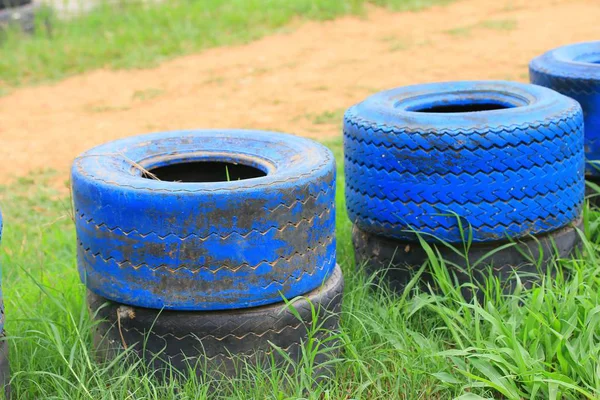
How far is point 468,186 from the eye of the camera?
2.97m

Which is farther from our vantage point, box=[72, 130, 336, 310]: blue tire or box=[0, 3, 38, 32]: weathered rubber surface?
box=[0, 3, 38, 32]: weathered rubber surface

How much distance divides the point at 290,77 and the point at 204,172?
4608mm

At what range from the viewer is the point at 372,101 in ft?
11.0

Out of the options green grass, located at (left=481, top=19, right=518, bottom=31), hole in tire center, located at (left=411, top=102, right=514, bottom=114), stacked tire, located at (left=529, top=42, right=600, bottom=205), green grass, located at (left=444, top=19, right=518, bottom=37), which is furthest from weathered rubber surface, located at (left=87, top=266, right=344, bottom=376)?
green grass, located at (left=481, top=19, right=518, bottom=31)

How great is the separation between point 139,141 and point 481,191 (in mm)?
1166

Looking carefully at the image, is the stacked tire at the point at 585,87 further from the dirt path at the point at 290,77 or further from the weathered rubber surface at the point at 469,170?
the dirt path at the point at 290,77

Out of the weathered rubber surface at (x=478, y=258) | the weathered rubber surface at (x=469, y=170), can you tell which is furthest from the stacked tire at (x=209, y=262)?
the weathered rubber surface at (x=478, y=258)

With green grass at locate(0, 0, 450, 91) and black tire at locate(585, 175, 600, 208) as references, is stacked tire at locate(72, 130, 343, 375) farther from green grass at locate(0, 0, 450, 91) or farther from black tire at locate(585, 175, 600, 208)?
green grass at locate(0, 0, 450, 91)

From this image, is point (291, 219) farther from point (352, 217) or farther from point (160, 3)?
point (160, 3)

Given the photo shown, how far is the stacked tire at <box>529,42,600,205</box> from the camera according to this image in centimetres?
360

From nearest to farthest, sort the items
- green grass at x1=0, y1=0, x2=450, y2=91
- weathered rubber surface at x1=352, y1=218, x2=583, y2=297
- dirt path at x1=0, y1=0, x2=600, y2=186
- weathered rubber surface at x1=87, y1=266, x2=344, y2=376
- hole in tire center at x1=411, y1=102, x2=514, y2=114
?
weathered rubber surface at x1=87, y1=266, x2=344, y2=376, weathered rubber surface at x1=352, y1=218, x2=583, y2=297, hole in tire center at x1=411, y1=102, x2=514, y2=114, dirt path at x1=0, y1=0, x2=600, y2=186, green grass at x1=0, y1=0, x2=450, y2=91

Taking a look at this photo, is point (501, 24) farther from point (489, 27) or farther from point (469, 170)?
point (469, 170)

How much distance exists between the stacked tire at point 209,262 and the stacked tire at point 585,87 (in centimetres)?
135

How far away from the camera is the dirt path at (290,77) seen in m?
6.38
